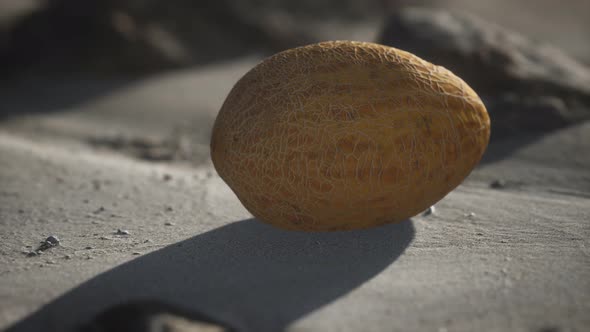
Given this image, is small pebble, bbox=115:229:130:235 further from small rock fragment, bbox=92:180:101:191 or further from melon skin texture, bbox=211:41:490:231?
small rock fragment, bbox=92:180:101:191

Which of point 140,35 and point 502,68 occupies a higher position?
point 140,35

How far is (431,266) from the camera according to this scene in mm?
2891

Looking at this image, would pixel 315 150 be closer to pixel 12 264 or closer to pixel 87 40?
pixel 12 264

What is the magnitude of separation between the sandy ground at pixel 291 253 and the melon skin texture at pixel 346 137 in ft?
0.97

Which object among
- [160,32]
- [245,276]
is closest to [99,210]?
[245,276]

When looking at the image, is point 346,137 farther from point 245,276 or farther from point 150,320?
point 150,320

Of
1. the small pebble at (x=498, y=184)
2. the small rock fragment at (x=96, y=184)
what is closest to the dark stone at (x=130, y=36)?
the small rock fragment at (x=96, y=184)

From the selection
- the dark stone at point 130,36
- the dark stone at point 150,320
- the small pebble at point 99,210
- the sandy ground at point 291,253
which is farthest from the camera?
the dark stone at point 130,36

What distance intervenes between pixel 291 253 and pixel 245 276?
347 millimetres

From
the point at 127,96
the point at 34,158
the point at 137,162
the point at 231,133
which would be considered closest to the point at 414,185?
the point at 231,133

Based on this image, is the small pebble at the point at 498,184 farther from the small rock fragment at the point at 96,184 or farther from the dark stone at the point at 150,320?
the small rock fragment at the point at 96,184

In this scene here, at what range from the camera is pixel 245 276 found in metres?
2.82

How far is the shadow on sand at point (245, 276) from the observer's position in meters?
2.55

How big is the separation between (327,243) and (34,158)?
3.05 m
